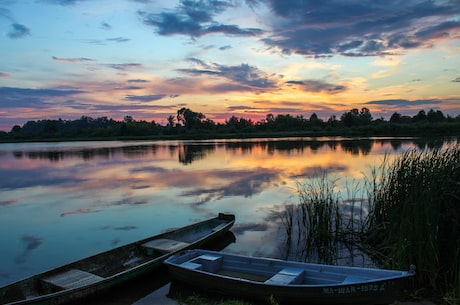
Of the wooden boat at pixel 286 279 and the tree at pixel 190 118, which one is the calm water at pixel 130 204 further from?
the tree at pixel 190 118

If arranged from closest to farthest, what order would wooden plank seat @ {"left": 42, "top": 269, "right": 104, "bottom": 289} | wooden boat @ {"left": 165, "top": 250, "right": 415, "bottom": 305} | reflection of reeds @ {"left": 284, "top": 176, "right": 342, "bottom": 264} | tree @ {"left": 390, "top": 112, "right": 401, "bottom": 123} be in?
1. wooden boat @ {"left": 165, "top": 250, "right": 415, "bottom": 305}
2. wooden plank seat @ {"left": 42, "top": 269, "right": 104, "bottom": 289}
3. reflection of reeds @ {"left": 284, "top": 176, "right": 342, "bottom": 264}
4. tree @ {"left": 390, "top": 112, "right": 401, "bottom": 123}

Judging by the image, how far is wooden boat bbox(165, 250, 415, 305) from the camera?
4418mm

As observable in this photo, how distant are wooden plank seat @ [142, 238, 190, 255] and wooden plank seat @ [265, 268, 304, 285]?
6.95 ft

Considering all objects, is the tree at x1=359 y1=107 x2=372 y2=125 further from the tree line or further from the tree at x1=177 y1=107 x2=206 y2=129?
the tree at x1=177 y1=107 x2=206 y2=129

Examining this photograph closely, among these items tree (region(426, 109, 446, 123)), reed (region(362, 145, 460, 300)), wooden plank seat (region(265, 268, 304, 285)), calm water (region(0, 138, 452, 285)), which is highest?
tree (region(426, 109, 446, 123))

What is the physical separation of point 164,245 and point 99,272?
1.29 metres

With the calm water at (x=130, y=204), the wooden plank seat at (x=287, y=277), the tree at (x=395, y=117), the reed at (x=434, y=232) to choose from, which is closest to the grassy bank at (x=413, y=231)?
the reed at (x=434, y=232)

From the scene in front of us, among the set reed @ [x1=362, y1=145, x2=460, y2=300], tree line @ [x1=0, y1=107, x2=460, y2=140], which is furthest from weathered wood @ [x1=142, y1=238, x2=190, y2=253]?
tree line @ [x1=0, y1=107, x2=460, y2=140]

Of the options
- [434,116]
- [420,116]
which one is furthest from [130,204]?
[420,116]

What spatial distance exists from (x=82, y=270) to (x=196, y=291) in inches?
74.3

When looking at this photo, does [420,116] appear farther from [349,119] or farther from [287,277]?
[287,277]

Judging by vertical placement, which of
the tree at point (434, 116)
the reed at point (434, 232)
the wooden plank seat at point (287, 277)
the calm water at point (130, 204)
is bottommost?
the calm water at point (130, 204)

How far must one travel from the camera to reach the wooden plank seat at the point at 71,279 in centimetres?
517

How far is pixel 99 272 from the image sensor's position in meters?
6.07
